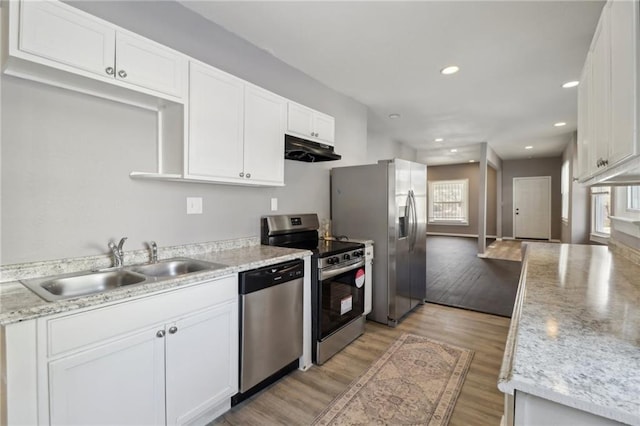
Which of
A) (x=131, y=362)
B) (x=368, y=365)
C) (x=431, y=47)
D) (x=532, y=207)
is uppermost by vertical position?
(x=431, y=47)

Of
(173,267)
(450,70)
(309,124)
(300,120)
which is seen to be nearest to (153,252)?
(173,267)

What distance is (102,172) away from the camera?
70.4 inches

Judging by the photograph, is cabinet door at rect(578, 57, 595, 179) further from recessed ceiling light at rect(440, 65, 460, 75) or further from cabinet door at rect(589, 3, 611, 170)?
recessed ceiling light at rect(440, 65, 460, 75)

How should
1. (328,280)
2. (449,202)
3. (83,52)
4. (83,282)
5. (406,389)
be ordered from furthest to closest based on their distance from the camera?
(449,202), (328,280), (406,389), (83,282), (83,52)

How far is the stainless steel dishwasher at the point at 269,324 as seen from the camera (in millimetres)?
1935

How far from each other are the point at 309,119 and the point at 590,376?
269 centimetres

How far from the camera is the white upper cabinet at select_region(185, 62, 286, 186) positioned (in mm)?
1962

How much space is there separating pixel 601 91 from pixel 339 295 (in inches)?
87.3

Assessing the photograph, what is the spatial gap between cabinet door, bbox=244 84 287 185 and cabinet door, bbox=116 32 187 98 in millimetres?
539

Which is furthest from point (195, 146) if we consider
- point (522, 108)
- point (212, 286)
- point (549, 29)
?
point (522, 108)

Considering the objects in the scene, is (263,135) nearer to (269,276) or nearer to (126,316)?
(269,276)

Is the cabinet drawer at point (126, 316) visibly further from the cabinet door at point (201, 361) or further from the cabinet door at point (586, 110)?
the cabinet door at point (586, 110)

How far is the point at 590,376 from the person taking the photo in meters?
0.73

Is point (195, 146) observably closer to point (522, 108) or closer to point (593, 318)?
point (593, 318)
